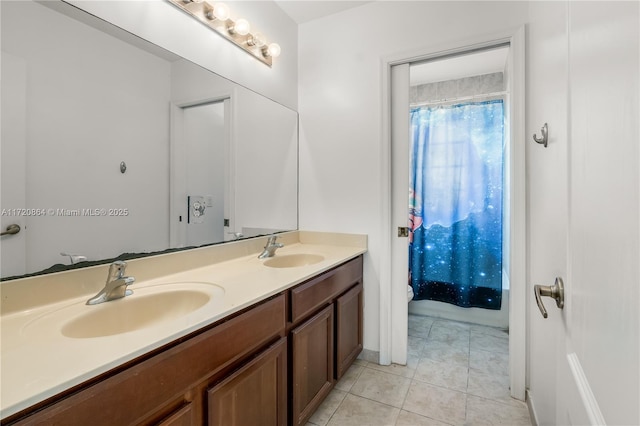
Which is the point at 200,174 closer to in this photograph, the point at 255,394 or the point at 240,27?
the point at 240,27

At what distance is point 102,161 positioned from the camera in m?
1.13

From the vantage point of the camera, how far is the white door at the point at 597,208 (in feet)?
1.25

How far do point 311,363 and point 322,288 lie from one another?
0.36 metres

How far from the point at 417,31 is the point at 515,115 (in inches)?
31.9

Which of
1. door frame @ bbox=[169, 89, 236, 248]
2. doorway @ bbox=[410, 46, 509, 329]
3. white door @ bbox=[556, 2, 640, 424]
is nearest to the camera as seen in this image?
white door @ bbox=[556, 2, 640, 424]

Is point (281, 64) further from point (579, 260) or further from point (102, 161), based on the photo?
point (579, 260)

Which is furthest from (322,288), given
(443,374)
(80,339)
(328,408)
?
(443,374)

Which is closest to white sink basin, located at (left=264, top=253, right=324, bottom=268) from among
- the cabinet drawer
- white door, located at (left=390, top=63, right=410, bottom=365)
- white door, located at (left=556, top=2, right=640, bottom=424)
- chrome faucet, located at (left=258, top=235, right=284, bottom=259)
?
chrome faucet, located at (left=258, top=235, right=284, bottom=259)

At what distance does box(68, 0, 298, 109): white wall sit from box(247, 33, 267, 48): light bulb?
77mm

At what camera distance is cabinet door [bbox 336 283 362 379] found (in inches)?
66.4

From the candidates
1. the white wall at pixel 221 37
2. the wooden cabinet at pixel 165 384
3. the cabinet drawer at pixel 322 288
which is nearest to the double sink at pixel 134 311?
the wooden cabinet at pixel 165 384

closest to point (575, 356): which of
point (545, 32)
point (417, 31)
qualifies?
point (545, 32)

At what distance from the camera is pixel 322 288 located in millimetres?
1505

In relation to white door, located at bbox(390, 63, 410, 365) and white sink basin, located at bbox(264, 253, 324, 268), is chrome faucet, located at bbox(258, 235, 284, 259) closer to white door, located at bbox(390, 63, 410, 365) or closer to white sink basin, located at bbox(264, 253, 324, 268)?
white sink basin, located at bbox(264, 253, 324, 268)
